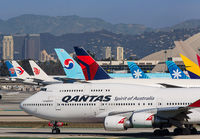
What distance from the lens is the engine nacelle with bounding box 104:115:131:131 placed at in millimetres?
36531

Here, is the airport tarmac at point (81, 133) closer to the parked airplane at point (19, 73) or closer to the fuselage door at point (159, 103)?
the fuselage door at point (159, 103)

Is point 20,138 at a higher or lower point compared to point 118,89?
lower

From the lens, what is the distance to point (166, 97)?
123 feet

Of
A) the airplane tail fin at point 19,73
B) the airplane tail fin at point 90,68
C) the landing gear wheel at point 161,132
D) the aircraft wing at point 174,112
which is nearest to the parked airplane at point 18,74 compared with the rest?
the airplane tail fin at point 19,73

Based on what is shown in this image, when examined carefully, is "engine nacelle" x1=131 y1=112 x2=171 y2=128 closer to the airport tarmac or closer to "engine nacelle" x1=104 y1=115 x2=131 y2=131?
"engine nacelle" x1=104 y1=115 x2=131 y2=131

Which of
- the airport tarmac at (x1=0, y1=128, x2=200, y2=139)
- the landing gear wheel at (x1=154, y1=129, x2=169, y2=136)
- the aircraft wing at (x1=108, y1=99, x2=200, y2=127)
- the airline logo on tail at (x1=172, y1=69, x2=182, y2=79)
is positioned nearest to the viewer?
the aircraft wing at (x1=108, y1=99, x2=200, y2=127)

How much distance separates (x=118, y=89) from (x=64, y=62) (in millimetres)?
43981

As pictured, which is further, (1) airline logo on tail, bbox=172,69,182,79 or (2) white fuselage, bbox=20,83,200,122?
(1) airline logo on tail, bbox=172,69,182,79

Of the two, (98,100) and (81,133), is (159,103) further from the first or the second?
(81,133)

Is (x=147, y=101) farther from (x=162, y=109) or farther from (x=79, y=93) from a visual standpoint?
(x=79, y=93)

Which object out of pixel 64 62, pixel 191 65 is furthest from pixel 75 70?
pixel 191 65

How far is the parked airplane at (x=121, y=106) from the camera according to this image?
36.4 meters

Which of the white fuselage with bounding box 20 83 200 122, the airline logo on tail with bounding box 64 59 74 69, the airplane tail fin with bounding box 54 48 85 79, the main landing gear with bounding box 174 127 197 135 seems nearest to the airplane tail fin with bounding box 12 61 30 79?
the airplane tail fin with bounding box 54 48 85 79

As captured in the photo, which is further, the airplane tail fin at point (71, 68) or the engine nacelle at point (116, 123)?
the airplane tail fin at point (71, 68)
